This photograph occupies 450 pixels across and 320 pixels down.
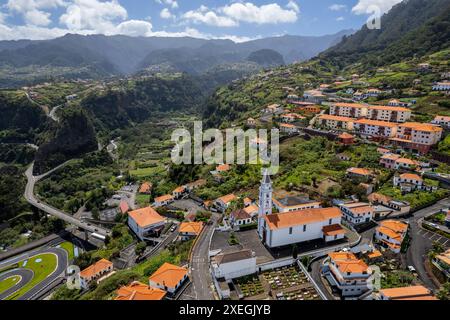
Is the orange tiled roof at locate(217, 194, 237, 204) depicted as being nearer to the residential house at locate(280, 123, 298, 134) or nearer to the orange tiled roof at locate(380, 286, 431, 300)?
the orange tiled roof at locate(380, 286, 431, 300)

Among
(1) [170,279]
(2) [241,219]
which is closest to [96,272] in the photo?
(1) [170,279]

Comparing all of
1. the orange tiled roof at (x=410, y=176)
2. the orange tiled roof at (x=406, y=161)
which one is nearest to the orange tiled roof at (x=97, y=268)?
the orange tiled roof at (x=410, y=176)

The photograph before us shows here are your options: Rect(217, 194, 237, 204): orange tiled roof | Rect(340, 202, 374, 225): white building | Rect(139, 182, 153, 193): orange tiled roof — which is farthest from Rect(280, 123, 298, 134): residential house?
Rect(340, 202, 374, 225): white building

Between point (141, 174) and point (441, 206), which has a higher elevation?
point (441, 206)

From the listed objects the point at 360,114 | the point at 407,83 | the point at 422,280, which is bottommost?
the point at 422,280

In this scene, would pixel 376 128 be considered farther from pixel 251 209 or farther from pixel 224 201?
pixel 251 209

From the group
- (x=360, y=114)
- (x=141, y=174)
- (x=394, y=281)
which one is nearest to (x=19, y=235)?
(x=141, y=174)
